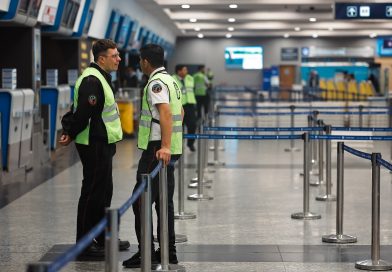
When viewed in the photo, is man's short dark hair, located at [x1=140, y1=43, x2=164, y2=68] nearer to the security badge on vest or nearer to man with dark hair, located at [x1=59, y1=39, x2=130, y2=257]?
the security badge on vest

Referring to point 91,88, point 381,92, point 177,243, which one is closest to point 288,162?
point 177,243

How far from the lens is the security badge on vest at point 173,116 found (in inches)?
271

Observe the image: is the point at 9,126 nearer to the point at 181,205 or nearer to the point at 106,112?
the point at 181,205

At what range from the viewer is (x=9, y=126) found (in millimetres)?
12625

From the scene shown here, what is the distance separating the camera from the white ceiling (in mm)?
25578

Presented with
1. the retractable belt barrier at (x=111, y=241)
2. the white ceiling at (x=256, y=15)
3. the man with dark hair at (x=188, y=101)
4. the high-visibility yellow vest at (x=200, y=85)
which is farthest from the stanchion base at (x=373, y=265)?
the high-visibility yellow vest at (x=200, y=85)

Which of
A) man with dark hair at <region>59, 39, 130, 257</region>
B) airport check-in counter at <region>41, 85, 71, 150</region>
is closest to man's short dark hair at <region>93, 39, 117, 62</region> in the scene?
man with dark hair at <region>59, 39, 130, 257</region>

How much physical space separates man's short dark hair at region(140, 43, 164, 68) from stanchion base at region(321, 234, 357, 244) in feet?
7.91

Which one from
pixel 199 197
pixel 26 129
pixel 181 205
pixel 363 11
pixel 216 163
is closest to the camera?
pixel 181 205

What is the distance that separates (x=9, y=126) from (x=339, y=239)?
601 cm

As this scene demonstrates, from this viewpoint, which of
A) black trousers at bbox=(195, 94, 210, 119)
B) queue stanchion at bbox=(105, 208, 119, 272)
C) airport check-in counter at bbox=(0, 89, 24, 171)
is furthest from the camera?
black trousers at bbox=(195, 94, 210, 119)

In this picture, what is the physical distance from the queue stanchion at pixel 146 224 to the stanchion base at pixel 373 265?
6.24 ft

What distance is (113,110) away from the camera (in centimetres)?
737

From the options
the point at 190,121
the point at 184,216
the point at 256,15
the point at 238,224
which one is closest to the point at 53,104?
the point at 190,121
